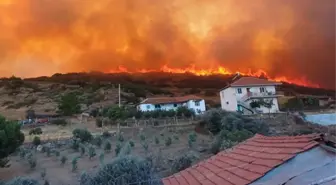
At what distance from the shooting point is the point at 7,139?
29.7 m

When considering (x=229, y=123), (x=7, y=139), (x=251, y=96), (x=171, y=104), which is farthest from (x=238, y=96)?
(x=7, y=139)

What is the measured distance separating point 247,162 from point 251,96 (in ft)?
176

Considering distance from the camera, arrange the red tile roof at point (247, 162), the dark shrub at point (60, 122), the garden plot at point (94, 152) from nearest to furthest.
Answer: the red tile roof at point (247, 162) → the garden plot at point (94, 152) → the dark shrub at point (60, 122)

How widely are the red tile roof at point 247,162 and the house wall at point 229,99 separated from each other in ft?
170

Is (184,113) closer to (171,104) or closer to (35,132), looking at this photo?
(171,104)

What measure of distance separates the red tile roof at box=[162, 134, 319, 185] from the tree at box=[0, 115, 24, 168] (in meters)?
23.6

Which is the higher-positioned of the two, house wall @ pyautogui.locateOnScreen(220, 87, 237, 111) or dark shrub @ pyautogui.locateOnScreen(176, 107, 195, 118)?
house wall @ pyautogui.locateOnScreen(220, 87, 237, 111)

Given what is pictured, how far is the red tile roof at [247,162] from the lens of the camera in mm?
6066

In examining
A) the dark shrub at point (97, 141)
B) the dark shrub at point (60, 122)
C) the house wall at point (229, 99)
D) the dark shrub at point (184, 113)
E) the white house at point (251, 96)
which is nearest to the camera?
the dark shrub at point (97, 141)

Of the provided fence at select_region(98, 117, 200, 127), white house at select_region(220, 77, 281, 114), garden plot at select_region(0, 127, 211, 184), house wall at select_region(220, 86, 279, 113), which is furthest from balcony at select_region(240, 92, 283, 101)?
garden plot at select_region(0, 127, 211, 184)

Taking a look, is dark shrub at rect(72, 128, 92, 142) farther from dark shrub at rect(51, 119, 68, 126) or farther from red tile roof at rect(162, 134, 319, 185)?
red tile roof at rect(162, 134, 319, 185)

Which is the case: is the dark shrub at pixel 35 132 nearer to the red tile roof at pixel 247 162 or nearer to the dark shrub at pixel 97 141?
the dark shrub at pixel 97 141

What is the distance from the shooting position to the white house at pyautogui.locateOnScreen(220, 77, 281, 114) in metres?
58.5

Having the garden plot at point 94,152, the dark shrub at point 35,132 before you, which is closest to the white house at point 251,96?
the garden plot at point 94,152
